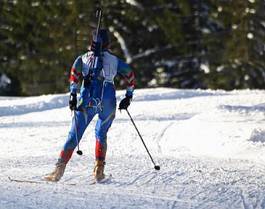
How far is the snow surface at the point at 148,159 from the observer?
24.3 ft

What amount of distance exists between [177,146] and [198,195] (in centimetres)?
448

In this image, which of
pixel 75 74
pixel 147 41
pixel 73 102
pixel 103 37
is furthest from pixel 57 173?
pixel 147 41

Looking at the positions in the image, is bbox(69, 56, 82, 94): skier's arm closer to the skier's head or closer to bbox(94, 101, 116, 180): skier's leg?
the skier's head

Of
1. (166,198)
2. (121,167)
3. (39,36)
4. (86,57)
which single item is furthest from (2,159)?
(39,36)

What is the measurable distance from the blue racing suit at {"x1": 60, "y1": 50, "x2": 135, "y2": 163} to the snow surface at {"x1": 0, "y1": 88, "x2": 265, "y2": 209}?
0.47 m

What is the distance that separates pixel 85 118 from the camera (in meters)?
8.23

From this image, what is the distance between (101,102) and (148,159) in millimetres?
2305

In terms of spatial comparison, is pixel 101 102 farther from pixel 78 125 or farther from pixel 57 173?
pixel 57 173

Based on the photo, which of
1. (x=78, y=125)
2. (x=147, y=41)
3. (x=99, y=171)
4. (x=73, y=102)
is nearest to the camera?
(x=73, y=102)

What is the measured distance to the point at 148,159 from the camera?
10297 mm

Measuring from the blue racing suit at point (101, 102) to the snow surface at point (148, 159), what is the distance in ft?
1.53

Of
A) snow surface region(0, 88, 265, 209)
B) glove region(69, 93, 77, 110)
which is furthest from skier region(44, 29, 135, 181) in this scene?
snow surface region(0, 88, 265, 209)

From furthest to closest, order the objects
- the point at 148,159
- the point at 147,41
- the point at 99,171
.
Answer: the point at 147,41
the point at 148,159
the point at 99,171

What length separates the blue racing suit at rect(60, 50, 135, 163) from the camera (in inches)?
323
